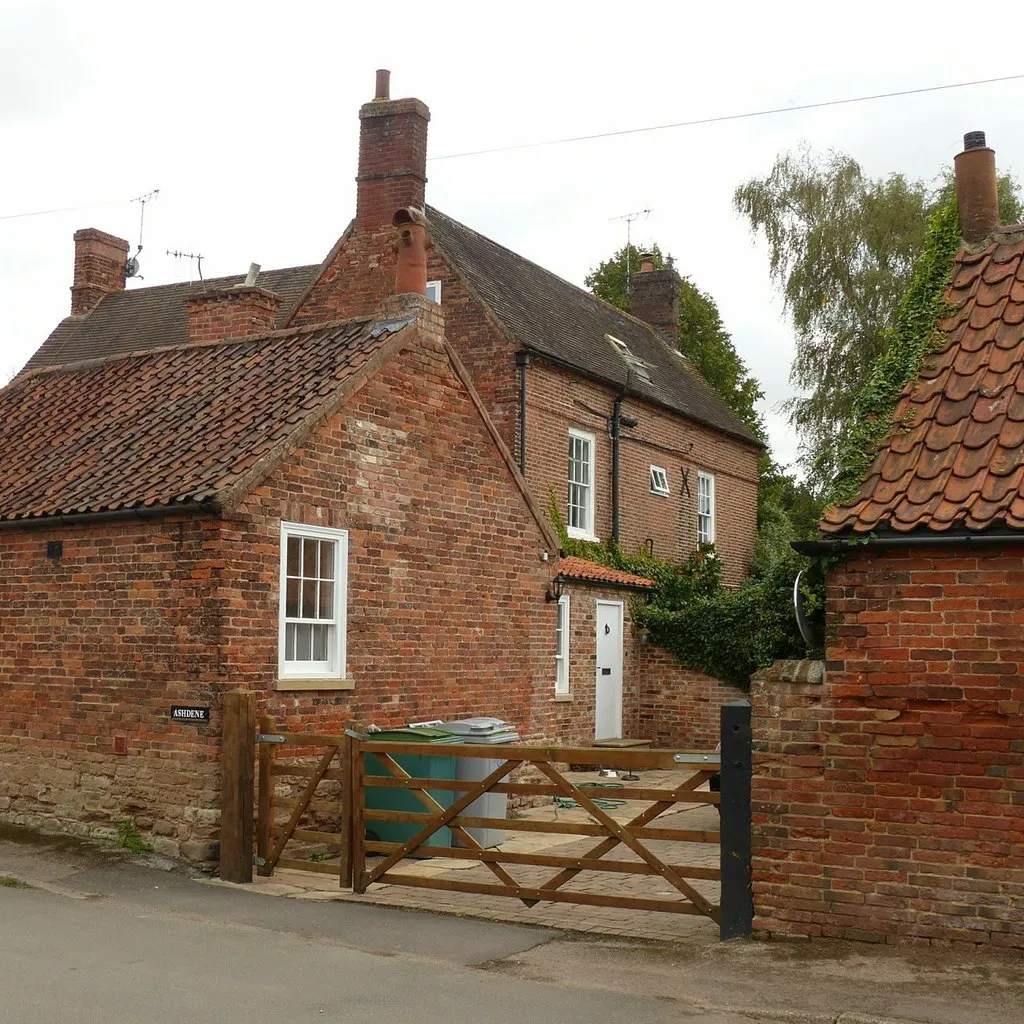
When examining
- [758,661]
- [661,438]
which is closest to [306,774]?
[758,661]

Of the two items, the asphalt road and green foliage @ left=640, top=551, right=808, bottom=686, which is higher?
green foliage @ left=640, top=551, right=808, bottom=686

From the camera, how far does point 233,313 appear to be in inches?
658

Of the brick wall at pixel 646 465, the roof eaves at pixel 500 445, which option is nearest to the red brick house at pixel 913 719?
the roof eaves at pixel 500 445

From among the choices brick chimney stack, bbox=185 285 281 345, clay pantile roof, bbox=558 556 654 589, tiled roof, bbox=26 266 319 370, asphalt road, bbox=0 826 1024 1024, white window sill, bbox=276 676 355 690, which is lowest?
asphalt road, bbox=0 826 1024 1024

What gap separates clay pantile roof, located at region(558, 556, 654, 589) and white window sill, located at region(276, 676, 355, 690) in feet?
24.6

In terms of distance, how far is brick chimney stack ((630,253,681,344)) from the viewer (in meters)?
33.9

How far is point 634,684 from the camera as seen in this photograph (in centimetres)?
2331

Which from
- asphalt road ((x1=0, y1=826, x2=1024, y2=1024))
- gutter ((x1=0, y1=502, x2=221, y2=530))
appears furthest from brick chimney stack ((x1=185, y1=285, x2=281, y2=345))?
asphalt road ((x1=0, y1=826, x2=1024, y2=1024))

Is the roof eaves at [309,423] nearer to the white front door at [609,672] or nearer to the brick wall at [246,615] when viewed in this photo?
the brick wall at [246,615]

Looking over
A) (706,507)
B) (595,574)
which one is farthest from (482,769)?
(706,507)

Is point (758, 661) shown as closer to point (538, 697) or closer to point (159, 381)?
point (538, 697)

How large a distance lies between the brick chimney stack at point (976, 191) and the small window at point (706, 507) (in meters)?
18.0

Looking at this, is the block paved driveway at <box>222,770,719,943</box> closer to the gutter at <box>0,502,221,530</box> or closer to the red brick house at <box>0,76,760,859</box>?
the red brick house at <box>0,76,760,859</box>

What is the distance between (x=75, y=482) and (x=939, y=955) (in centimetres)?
937
